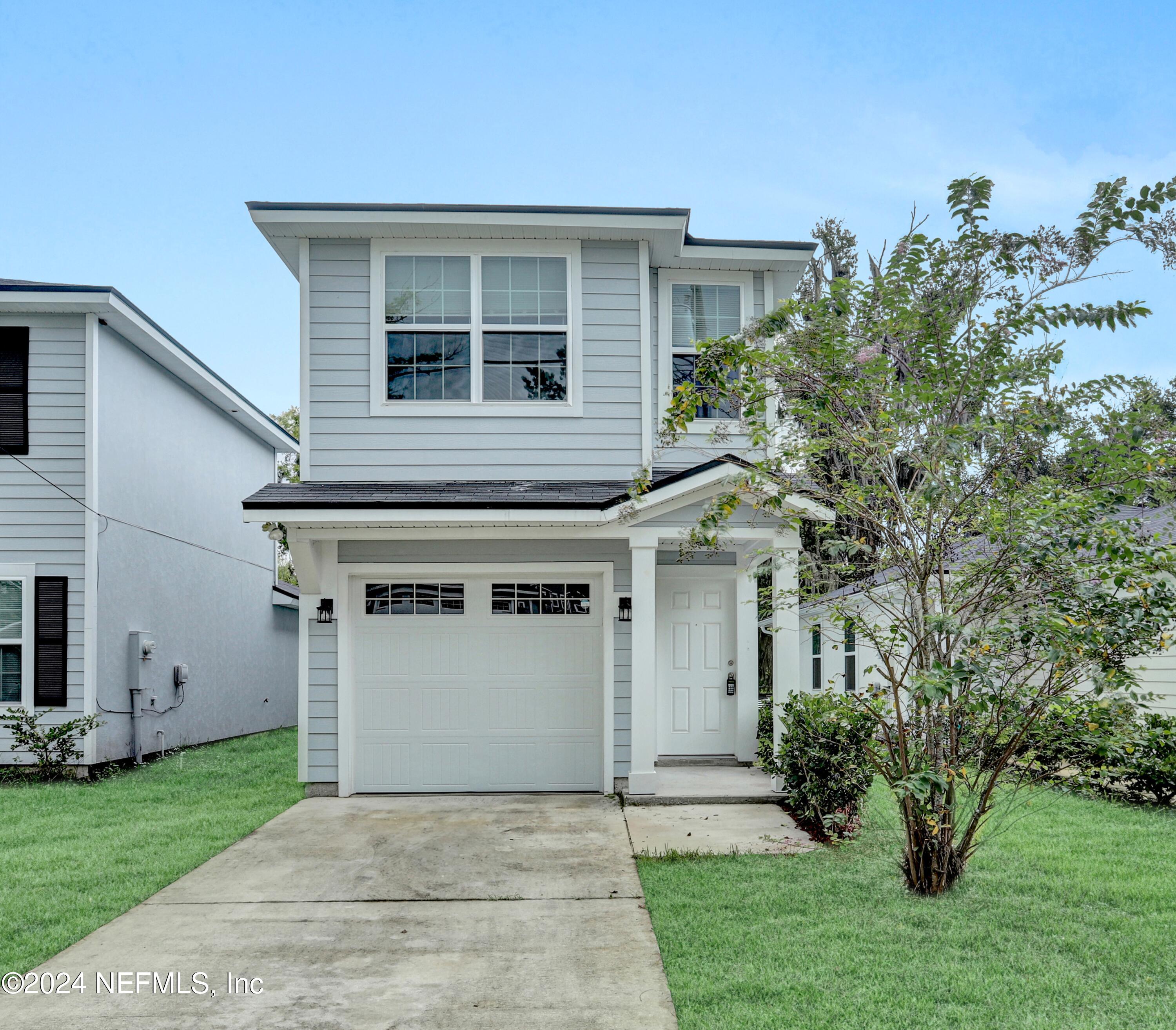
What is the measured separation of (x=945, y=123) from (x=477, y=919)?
1669 cm

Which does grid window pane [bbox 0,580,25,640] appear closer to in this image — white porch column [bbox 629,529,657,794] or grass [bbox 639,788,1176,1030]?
white porch column [bbox 629,529,657,794]

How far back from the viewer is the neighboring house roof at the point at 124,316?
408 inches

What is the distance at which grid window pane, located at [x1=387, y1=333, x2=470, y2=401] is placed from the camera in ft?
30.1

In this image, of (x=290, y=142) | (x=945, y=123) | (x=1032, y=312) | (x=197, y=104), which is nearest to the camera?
(x=1032, y=312)

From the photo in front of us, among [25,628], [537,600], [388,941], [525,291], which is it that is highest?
[525,291]

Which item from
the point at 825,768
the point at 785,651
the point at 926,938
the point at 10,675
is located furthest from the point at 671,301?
the point at 10,675

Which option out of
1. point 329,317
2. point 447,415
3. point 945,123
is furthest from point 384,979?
point 945,123

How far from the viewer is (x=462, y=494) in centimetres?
845

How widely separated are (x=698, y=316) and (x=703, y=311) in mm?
71

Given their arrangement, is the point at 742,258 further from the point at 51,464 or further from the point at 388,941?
the point at 51,464

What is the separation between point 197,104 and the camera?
60.8 feet

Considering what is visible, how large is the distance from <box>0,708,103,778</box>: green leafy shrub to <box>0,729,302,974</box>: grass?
9.0 inches

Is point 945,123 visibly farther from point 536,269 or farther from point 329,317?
point 329,317

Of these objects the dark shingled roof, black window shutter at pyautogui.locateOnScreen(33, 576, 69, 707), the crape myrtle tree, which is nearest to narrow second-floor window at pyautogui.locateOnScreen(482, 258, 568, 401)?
the dark shingled roof
